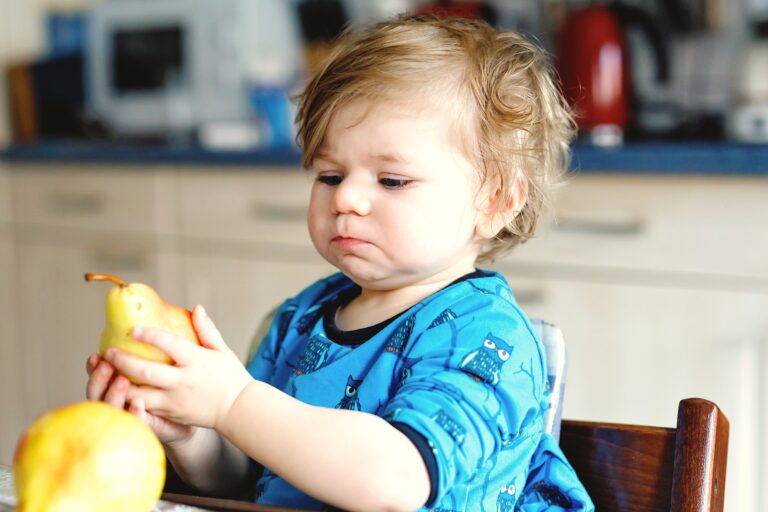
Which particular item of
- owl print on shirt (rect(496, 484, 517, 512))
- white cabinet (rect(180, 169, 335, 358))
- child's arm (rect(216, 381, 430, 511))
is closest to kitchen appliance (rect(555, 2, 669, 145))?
white cabinet (rect(180, 169, 335, 358))

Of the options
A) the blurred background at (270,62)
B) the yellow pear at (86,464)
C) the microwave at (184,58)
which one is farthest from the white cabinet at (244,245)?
the yellow pear at (86,464)

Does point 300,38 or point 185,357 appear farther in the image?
point 300,38

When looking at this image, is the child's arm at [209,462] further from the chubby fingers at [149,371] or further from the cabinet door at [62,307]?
the cabinet door at [62,307]

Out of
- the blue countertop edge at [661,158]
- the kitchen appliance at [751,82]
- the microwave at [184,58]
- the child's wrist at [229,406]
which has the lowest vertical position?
the child's wrist at [229,406]

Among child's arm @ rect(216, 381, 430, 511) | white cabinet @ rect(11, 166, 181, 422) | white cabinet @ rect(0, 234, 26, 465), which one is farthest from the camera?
white cabinet @ rect(0, 234, 26, 465)

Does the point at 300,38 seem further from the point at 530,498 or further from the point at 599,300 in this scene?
the point at 530,498

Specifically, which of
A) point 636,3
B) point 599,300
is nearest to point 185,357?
point 599,300

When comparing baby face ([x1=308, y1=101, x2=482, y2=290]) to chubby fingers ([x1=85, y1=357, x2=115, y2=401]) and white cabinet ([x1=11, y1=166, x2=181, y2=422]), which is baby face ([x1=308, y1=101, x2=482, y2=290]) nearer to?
chubby fingers ([x1=85, y1=357, x2=115, y2=401])

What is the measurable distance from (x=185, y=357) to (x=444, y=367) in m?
0.20

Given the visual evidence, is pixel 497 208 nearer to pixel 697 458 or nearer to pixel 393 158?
pixel 393 158

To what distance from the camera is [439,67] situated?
0.86m

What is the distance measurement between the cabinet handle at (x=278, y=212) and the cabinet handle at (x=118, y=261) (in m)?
0.39

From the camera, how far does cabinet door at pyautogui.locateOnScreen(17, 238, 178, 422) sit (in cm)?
242

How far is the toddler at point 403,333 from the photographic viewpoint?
69cm
